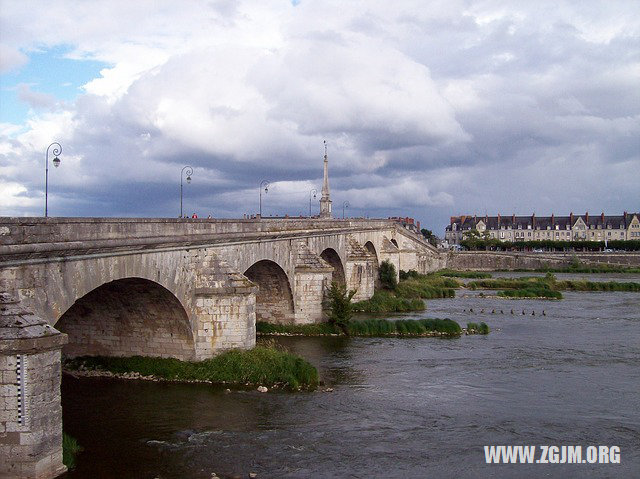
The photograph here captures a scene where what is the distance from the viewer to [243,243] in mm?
20859

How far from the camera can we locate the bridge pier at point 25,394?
9406 millimetres

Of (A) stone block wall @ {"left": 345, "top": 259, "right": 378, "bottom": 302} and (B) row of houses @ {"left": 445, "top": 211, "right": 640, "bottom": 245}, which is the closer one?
(A) stone block wall @ {"left": 345, "top": 259, "right": 378, "bottom": 302}

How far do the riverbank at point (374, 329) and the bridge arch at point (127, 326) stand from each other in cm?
854

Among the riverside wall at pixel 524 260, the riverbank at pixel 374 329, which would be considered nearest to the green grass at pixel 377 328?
the riverbank at pixel 374 329

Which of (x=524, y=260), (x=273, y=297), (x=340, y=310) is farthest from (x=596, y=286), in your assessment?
(x=273, y=297)

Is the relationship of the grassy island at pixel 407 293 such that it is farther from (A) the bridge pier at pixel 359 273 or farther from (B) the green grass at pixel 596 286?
Result: (B) the green grass at pixel 596 286

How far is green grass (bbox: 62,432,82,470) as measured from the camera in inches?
435

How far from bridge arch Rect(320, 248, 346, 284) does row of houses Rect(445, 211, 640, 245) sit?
67295 millimetres

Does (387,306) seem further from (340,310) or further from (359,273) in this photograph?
(340,310)

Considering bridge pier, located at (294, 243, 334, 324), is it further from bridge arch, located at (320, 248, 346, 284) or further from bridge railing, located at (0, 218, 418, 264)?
bridge arch, located at (320, 248, 346, 284)

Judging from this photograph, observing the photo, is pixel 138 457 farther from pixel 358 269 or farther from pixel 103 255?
pixel 358 269

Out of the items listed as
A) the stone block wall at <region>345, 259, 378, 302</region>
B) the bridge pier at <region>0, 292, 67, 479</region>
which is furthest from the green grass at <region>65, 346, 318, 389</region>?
the stone block wall at <region>345, 259, 378, 302</region>

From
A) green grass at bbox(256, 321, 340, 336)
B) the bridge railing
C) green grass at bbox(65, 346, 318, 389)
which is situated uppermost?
the bridge railing

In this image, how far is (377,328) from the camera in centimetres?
2681
